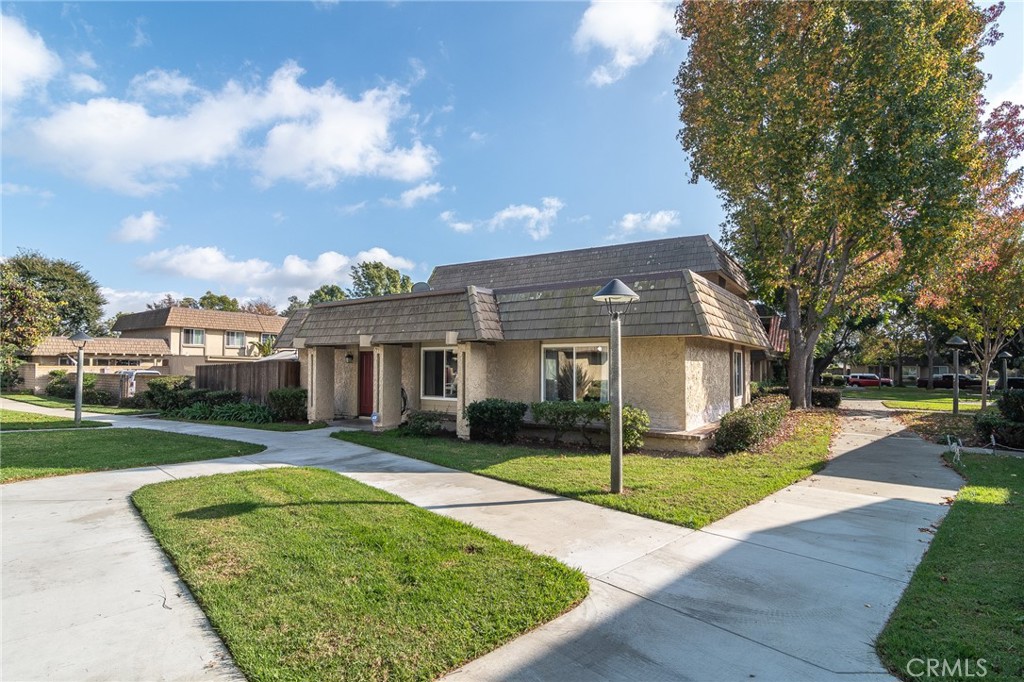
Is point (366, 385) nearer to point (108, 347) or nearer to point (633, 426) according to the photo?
point (633, 426)

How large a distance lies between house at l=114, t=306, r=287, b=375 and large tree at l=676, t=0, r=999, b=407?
3370 centimetres

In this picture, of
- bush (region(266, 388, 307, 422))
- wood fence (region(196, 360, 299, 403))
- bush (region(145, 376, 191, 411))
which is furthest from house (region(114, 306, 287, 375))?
bush (region(266, 388, 307, 422))

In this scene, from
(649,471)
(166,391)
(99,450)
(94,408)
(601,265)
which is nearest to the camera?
(649,471)

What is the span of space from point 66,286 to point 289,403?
1703 inches

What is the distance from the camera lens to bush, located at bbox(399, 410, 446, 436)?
12852 mm

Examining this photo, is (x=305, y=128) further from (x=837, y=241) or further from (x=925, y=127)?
(x=837, y=241)

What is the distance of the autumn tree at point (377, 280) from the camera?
45.6 m

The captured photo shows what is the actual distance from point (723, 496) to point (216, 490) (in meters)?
7.60

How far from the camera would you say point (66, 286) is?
43.7 m

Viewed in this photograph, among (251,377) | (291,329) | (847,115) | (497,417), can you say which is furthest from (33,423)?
(847,115)

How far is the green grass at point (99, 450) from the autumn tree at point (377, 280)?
108ft

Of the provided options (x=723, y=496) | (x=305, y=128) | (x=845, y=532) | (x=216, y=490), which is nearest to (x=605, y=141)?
(x=305, y=128)

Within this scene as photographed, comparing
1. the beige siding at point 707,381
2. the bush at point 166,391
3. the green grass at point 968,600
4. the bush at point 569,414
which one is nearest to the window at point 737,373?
the beige siding at point 707,381

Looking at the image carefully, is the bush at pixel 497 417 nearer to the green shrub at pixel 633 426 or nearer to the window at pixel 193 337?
the green shrub at pixel 633 426
